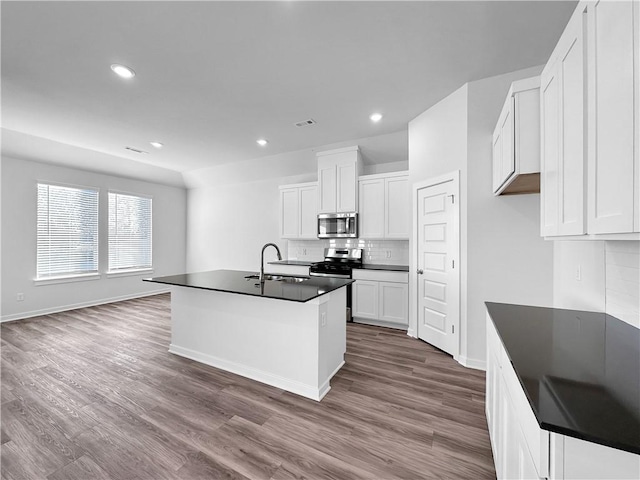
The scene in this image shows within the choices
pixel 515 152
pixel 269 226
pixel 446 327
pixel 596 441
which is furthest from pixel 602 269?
pixel 269 226

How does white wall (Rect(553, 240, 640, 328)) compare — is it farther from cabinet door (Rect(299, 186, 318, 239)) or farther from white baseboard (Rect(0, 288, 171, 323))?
white baseboard (Rect(0, 288, 171, 323))

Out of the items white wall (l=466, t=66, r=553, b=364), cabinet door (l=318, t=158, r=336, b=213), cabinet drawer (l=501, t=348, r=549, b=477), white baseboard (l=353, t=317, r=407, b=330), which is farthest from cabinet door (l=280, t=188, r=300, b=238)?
cabinet drawer (l=501, t=348, r=549, b=477)

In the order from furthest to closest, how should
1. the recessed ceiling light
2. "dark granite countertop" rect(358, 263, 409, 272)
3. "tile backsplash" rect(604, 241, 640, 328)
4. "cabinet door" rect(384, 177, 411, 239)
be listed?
"cabinet door" rect(384, 177, 411, 239)
"dark granite countertop" rect(358, 263, 409, 272)
the recessed ceiling light
"tile backsplash" rect(604, 241, 640, 328)

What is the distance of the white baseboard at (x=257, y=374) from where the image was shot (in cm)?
234

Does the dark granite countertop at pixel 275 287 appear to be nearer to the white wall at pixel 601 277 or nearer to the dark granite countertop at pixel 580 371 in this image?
the dark granite countertop at pixel 580 371

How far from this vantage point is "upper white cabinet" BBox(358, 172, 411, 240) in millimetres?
4226

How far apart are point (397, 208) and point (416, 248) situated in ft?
2.84

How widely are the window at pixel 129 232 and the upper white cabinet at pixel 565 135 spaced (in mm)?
7191

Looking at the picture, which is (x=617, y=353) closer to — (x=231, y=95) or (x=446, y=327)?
(x=446, y=327)

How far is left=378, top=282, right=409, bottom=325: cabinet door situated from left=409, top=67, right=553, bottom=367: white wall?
3.53 feet

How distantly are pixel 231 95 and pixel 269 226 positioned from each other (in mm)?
3356

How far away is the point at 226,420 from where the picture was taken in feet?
6.63

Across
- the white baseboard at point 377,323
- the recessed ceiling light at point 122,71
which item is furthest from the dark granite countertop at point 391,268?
the recessed ceiling light at point 122,71

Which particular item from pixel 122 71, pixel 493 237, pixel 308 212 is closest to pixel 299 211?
pixel 308 212
